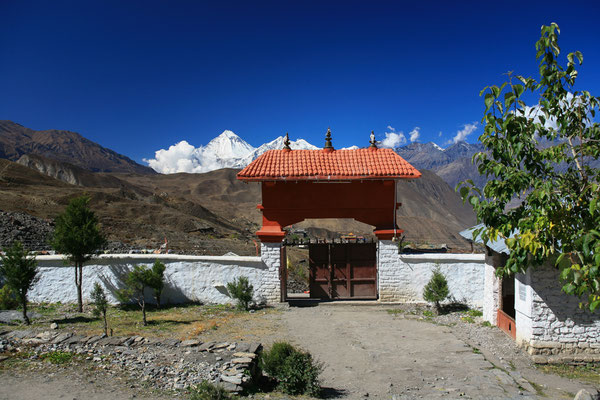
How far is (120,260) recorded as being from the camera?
46.4 ft

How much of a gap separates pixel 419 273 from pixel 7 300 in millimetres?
13736

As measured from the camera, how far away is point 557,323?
8680 mm

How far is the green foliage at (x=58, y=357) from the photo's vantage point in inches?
292

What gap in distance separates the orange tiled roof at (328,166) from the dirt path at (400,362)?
180 inches

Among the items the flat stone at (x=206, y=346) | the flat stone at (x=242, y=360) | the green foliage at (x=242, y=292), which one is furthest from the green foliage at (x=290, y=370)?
the green foliage at (x=242, y=292)

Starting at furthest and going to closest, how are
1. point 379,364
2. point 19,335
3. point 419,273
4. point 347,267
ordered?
point 347,267, point 419,273, point 379,364, point 19,335

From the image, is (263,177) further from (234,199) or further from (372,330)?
(234,199)

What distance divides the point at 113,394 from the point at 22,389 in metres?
1.47

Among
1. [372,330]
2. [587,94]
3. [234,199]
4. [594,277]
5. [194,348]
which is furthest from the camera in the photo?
[234,199]

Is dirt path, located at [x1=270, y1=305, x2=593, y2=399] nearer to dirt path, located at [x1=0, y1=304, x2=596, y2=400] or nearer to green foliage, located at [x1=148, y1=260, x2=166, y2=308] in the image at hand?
dirt path, located at [x1=0, y1=304, x2=596, y2=400]

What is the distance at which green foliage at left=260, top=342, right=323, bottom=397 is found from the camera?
6777mm

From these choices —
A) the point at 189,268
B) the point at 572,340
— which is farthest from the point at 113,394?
the point at 572,340

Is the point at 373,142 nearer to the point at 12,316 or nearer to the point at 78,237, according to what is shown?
the point at 78,237

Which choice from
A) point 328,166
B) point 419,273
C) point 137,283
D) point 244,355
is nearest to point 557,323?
point 419,273
